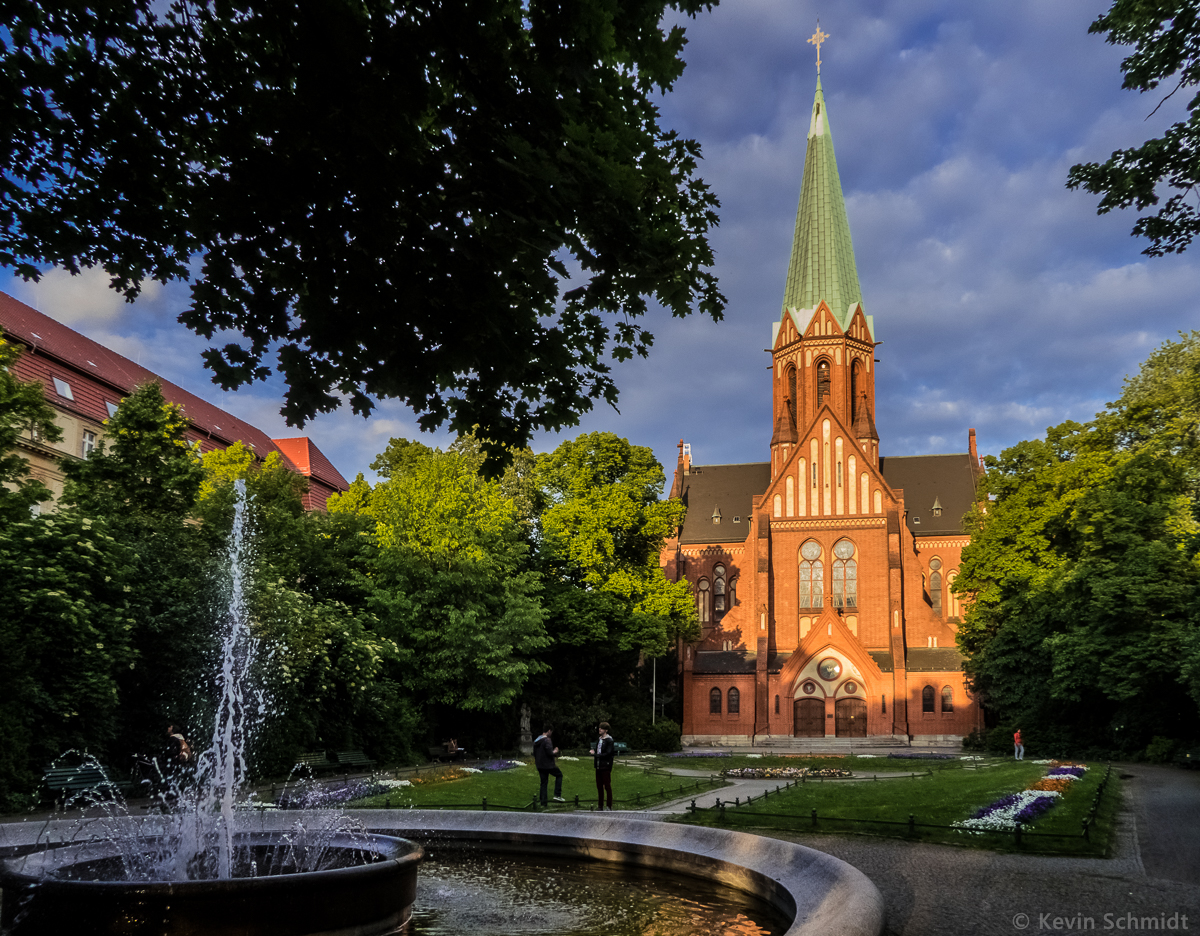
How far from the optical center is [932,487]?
60.8 m

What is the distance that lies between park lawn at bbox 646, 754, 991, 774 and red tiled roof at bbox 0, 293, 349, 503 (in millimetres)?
20262

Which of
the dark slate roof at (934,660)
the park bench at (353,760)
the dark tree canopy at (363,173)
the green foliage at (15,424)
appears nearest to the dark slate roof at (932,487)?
the dark slate roof at (934,660)

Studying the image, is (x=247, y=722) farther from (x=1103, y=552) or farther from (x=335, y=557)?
(x=1103, y=552)

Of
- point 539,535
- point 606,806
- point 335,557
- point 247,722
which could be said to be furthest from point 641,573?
point 606,806

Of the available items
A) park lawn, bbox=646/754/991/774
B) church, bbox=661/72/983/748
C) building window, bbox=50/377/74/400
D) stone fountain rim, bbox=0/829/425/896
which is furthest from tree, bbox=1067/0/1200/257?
church, bbox=661/72/983/748

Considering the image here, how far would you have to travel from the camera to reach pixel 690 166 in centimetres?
705

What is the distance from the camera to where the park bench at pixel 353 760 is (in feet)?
80.5

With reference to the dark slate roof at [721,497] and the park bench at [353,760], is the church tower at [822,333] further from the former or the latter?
the park bench at [353,760]

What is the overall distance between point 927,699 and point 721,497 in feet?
63.4

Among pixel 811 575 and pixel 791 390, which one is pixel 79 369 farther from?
pixel 791 390

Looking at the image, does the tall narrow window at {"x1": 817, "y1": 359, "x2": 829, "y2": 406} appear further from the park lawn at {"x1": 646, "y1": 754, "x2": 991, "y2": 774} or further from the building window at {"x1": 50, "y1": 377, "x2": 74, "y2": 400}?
the building window at {"x1": 50, "y1": 377, "x2": 74, "y2": 400}

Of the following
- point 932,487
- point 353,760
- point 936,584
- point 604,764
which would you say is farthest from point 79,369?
point 932,487

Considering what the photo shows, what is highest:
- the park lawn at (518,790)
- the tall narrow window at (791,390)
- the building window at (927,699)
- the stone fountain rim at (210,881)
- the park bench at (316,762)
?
the tall narrow window at (791,390)

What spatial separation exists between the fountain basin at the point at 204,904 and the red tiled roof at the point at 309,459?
5058 cm
